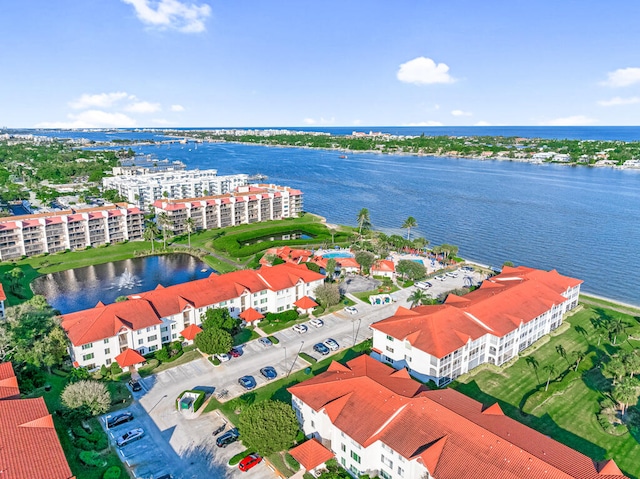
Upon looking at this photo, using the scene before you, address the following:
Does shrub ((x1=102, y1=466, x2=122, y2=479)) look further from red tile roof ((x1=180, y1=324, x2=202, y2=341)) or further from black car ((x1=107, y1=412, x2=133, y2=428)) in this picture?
red tile roof ((x1=180, y1=324, x2=202, y2=341))

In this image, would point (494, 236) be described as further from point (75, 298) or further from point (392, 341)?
point (75, 298)

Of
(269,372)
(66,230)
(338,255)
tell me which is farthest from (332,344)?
(66,230)

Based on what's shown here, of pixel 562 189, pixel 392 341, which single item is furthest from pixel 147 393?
pixel 562 189

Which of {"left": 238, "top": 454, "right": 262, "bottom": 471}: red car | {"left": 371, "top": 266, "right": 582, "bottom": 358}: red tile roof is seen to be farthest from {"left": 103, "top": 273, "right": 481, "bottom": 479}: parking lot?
{"left": 371, "top": 266, "right": 582, "bottom": 358}: red tile roof

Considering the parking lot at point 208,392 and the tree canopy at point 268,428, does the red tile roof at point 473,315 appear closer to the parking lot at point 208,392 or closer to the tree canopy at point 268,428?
the parking lot at point 208,392

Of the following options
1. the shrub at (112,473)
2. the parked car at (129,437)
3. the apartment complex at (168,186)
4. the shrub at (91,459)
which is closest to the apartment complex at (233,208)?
the apartment complex at (168,186)
